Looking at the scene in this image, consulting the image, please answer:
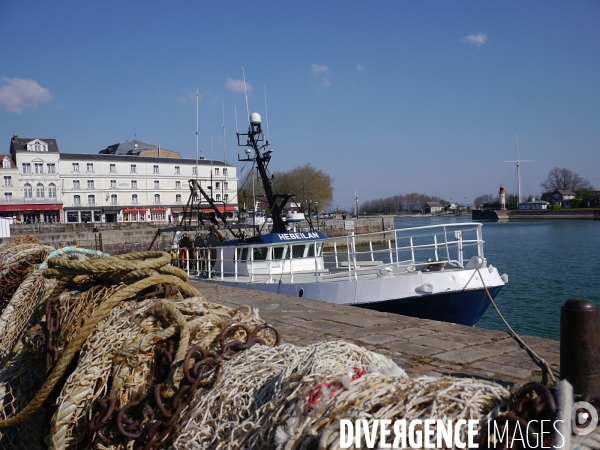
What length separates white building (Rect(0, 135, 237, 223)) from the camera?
172 feet

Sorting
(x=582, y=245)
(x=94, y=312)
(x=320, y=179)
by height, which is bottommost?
(x=582, y=245)

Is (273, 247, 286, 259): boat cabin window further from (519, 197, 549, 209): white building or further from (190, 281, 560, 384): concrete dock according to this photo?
(519, 197, 549, 209): white building

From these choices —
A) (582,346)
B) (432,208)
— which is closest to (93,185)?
(582,346)

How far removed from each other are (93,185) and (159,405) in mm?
58279

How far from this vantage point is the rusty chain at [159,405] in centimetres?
232

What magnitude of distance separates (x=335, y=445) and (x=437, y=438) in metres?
0.32

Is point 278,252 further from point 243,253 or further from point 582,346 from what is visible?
point 582,346

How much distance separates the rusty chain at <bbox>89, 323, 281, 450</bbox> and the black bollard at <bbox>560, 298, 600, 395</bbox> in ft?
6.31

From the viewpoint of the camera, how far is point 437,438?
5.01 feet

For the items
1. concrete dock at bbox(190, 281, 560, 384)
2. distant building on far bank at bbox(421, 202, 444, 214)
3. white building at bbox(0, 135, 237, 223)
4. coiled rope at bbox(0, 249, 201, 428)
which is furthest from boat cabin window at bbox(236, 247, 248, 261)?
distant building on far bank at bbox(421, 202, 444, 214)

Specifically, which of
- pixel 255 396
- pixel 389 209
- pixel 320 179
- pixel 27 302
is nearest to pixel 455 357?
pixel 255 396

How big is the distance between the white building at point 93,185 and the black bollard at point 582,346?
47.5 meters

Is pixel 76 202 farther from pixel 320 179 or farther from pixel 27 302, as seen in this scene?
pixel 27 302

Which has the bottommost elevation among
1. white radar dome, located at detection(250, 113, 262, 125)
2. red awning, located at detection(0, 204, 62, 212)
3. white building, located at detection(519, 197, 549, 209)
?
white building, located at detection(519, 197, 549, 209)
